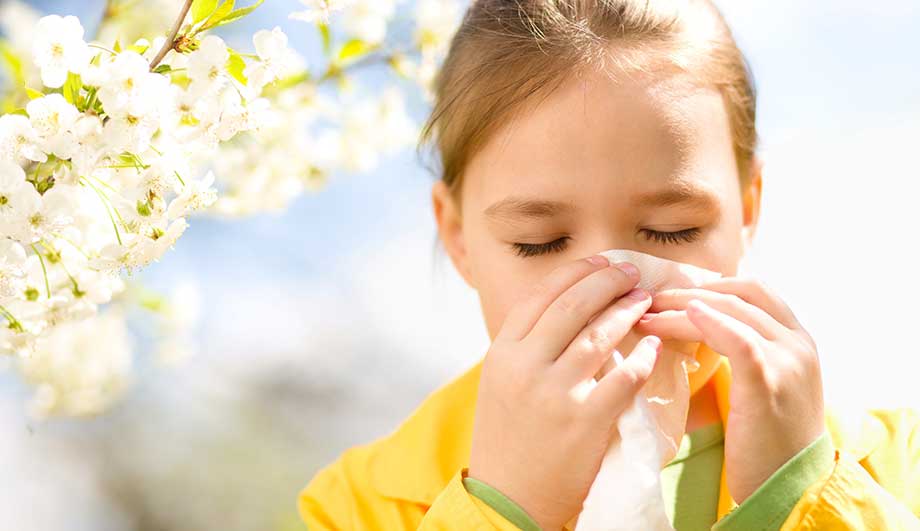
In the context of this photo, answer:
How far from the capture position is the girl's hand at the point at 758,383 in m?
0.85

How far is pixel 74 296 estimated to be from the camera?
0.87 metres

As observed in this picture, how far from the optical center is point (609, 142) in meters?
0.96

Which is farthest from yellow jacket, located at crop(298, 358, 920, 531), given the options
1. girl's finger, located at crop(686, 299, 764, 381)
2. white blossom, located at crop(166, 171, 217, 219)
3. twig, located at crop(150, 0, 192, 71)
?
twig, located at crop(150, 0, 192, 71)

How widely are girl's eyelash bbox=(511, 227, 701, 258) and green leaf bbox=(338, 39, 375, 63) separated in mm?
400

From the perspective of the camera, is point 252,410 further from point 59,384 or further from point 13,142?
point 13,142

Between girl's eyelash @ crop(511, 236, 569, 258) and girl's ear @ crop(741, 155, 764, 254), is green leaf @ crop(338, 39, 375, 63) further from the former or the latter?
girl's ear @ crop(741, 155, 764, 254)

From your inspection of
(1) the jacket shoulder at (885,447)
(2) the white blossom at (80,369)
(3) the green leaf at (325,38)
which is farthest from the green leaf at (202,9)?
(2) the white blossom at (80,369)

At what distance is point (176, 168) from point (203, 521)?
260cm

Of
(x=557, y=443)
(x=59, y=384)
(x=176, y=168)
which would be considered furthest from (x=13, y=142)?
(x=59, y=384)

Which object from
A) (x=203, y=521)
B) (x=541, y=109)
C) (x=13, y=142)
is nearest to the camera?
(x=13, y=142)

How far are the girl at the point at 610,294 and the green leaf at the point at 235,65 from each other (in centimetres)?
34

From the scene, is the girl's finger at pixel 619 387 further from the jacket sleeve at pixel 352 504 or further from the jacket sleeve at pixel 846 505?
the jacket sleeve at pixel 352 504

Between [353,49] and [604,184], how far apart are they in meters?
0.47

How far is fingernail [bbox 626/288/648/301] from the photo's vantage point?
0.93m
